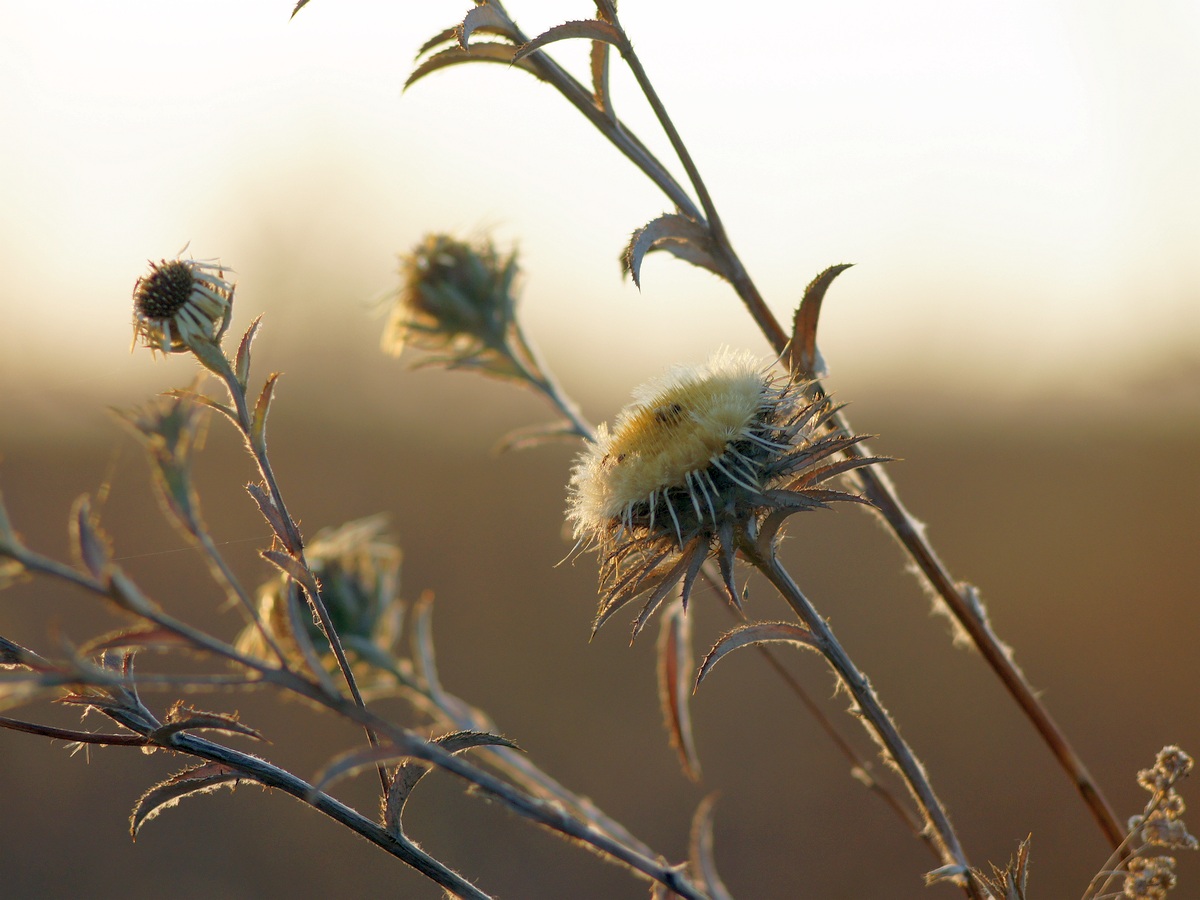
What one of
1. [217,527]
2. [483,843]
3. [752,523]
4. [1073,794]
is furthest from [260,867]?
[752,523]

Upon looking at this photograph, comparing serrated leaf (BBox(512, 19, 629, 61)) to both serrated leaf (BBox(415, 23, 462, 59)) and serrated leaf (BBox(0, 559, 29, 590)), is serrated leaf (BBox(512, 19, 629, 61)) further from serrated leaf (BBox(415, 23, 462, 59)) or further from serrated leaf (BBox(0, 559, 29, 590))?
serrated leaf (BBox(0, 559, 29, 590))

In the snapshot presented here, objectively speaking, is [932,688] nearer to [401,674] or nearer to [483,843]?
[483,843]

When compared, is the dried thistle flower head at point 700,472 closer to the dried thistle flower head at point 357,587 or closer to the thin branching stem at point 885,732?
the thin branching stem at point 885,732

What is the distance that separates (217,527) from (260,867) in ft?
9.39

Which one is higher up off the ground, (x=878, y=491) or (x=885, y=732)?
(x=878, y=491)

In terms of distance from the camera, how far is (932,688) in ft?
16.3

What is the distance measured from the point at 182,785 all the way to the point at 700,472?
1.85ft

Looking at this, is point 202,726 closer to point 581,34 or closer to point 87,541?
point 87,541

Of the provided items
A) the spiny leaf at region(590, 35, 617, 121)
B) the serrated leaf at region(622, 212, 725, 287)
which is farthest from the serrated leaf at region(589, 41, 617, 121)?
the serrated leaf at region(622, 212, 725, 287)

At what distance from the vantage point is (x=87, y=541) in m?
0.46

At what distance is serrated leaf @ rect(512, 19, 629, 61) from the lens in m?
0.81

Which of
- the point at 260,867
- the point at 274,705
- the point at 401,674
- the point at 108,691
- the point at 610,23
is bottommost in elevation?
the point at 260,867

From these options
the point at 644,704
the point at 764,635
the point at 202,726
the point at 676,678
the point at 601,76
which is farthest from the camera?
the point at 644,704

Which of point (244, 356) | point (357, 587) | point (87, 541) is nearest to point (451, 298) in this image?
point (357, 587)
